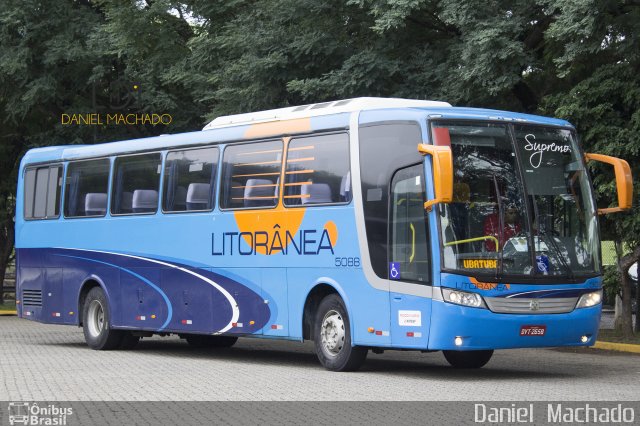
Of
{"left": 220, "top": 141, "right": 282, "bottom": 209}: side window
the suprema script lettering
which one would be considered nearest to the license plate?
the suprema script lettering

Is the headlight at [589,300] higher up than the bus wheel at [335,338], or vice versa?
the headlight at [589,300]

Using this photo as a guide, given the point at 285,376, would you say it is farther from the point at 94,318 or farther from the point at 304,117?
the point at 94,318

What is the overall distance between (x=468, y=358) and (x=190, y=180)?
545cm

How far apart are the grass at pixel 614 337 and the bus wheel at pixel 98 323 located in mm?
8960

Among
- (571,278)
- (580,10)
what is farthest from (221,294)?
(580,10)

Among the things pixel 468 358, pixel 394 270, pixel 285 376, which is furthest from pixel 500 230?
pixel 285 376

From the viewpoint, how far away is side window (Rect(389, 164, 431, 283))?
16188 millimetres

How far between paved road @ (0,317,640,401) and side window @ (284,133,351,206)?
246cm

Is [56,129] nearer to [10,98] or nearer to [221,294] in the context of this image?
[10,98]

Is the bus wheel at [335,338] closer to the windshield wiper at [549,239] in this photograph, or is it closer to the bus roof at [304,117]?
the bus roof at [304,117]

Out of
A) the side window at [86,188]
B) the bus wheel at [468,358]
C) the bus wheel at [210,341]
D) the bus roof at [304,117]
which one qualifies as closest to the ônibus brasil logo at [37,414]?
the bus roof at [304,117]

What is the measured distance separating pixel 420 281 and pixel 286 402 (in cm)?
337

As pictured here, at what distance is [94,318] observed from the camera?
23.1 m

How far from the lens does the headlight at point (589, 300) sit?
16719 millimetres
